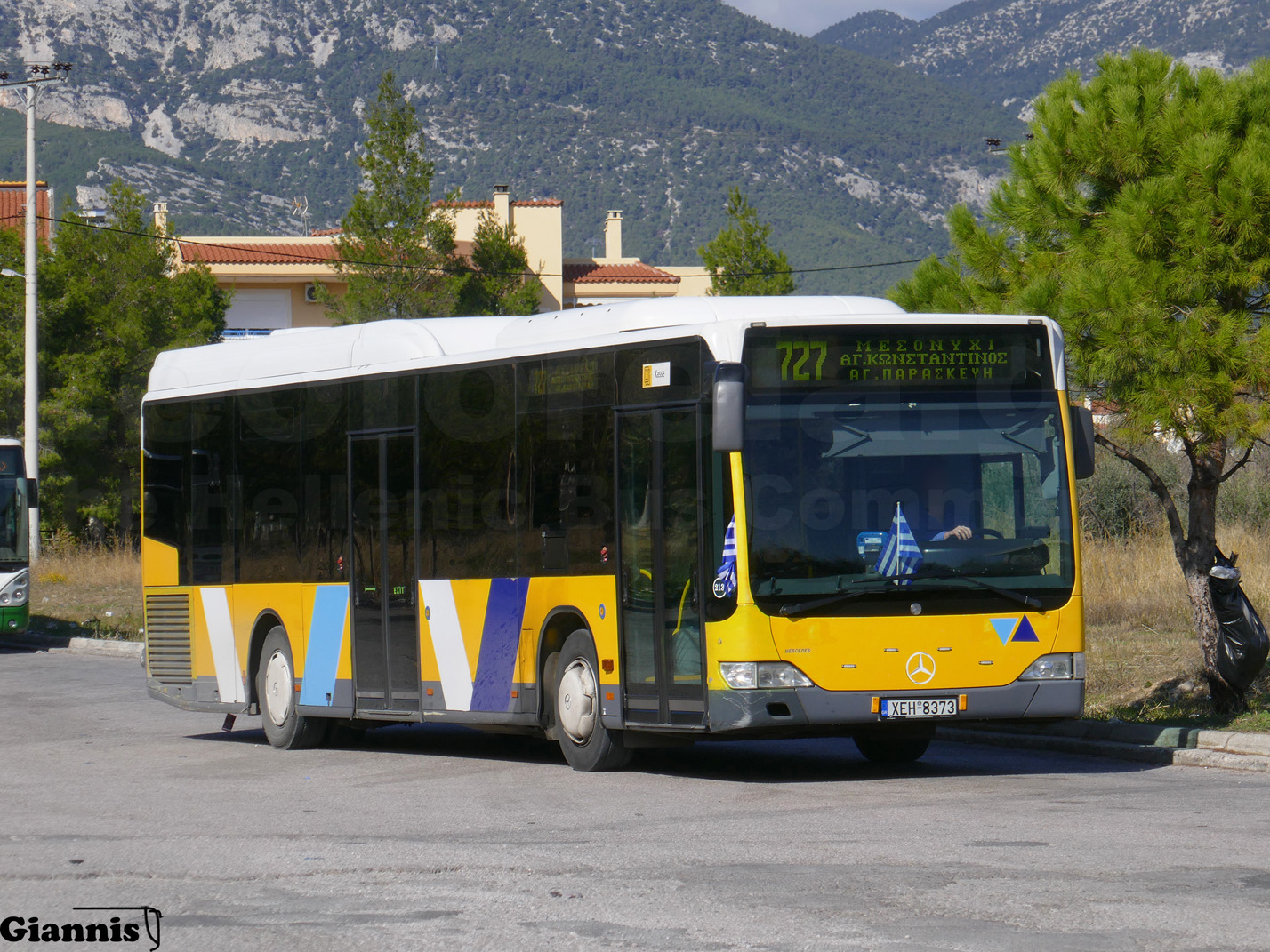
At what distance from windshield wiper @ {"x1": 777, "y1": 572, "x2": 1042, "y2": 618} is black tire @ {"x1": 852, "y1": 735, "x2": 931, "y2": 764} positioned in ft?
6.38

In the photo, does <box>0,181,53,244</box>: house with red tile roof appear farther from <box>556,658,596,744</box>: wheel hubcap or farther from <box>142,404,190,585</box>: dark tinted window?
<box>556,658,596,744</box>: wheel hubcap

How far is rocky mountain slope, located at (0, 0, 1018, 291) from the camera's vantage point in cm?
13838

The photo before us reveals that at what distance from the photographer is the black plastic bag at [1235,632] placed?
13336mm

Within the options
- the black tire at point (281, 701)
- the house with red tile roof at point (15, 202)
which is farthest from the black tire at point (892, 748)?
the house with red tile roof at point (15, 202)

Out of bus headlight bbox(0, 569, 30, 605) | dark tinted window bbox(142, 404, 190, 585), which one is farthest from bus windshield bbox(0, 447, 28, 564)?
dark tinted window bbox(142, 404, 190, 585)

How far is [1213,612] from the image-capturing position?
45.3ft

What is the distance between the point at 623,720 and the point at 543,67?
170904 millimetres

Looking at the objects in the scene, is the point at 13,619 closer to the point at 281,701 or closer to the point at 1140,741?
the point at 281,701

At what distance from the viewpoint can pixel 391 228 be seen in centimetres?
4662

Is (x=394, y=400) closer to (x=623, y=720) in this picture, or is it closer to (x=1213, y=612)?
(x=623, y=720)

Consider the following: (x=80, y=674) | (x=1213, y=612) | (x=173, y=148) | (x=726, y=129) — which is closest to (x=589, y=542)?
(x=1213, y=612)

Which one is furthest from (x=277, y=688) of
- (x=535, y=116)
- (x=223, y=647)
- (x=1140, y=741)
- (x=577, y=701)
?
(x=535, y=116)

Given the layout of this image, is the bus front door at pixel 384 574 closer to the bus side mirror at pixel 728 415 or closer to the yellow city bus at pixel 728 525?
the yellow city bus at pixel 728 525

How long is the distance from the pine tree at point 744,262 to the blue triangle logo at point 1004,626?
135ft
